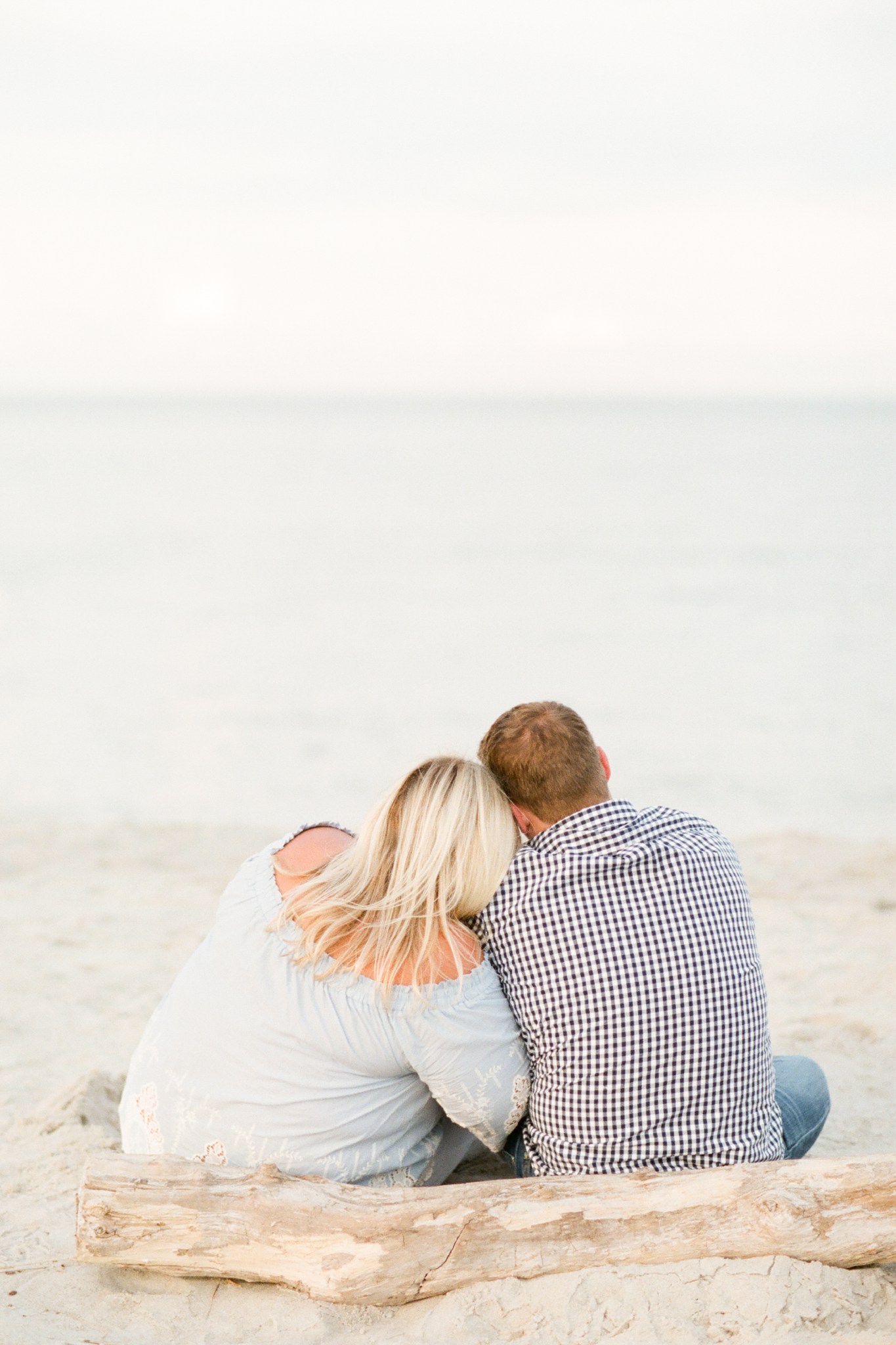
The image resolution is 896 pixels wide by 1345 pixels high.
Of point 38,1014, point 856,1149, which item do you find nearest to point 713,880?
point 856,1149

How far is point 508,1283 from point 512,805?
101 centimetres

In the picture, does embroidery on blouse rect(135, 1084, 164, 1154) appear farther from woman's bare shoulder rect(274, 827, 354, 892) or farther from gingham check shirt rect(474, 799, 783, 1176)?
gingham check shirt rect(474, 799, 783, 1176)

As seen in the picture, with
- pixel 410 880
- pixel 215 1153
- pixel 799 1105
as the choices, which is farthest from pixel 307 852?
pixel 799 1105

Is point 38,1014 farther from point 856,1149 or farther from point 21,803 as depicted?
point 21,803

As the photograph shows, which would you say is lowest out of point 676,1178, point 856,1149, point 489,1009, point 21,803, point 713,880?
point 21,803

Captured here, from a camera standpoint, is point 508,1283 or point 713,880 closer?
point 508,1283

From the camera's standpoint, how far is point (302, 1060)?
253 centimetres

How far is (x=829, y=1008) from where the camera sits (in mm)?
4727

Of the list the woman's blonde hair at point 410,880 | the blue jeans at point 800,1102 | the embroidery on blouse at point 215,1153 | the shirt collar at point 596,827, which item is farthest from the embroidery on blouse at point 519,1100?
the blue jeans at point 800,1102

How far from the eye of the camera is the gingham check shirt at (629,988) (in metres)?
2.55

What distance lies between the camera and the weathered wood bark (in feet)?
7.85

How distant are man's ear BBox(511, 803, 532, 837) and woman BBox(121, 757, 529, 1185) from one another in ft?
0.34

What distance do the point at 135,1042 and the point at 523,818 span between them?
234 centimetres

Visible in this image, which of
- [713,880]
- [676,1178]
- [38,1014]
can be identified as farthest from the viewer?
[38,1014]
